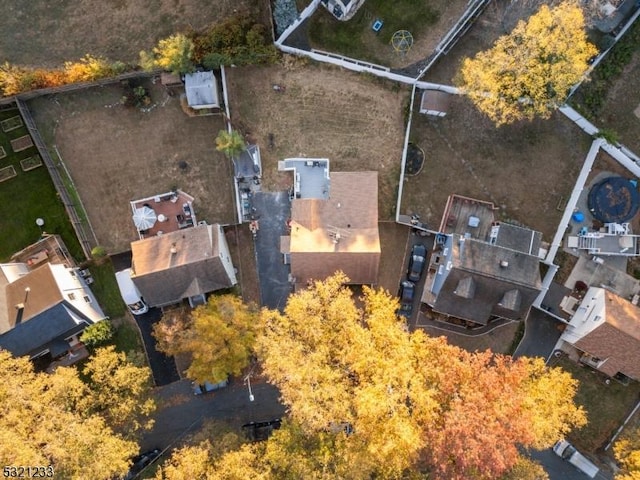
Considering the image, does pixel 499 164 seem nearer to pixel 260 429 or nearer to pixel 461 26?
pixel 461 26

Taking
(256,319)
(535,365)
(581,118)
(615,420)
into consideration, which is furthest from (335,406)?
(581,118)

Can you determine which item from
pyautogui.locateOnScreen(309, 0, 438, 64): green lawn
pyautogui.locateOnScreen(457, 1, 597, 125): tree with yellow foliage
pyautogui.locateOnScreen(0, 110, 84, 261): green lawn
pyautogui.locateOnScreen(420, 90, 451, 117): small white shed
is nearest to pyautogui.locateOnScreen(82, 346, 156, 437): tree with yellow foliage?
pyautogui.locateOnScreen(0, 110, 84, 261): green lawn

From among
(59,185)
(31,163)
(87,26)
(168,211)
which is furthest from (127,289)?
(87,26)

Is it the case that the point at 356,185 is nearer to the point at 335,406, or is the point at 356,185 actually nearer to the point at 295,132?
the point at 295,132

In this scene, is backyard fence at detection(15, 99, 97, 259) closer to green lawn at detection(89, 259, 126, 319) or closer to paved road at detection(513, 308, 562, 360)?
green lawn at detection(89, 259, 126, 319)

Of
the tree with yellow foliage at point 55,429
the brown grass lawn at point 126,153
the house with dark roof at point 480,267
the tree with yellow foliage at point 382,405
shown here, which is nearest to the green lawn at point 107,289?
the brown grass lawn at point 126,153
